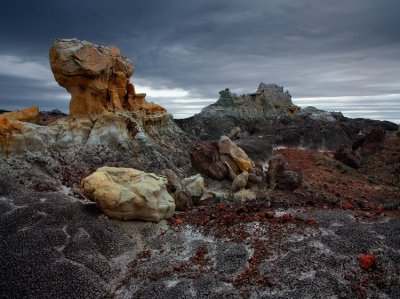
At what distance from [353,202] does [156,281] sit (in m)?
14.5

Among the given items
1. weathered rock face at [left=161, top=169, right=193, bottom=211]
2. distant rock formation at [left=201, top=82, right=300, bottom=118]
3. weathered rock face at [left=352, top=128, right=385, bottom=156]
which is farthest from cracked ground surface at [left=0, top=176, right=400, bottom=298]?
distant rock formation at [left=201, top=82, right=300, bottom=118]

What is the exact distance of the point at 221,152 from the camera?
29.2m

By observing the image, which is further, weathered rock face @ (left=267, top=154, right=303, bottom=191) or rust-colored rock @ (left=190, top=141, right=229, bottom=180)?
rust-colored rock @ (left=190, top=141, right=229, bottom=180)

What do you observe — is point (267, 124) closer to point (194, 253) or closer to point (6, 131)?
point (6, 131)

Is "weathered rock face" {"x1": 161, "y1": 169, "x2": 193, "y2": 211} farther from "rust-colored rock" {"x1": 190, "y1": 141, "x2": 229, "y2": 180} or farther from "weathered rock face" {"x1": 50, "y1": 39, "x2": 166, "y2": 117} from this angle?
"weathered rock face" {"x1": 50, "y1": 39, "x2": 166, "y2": 117}

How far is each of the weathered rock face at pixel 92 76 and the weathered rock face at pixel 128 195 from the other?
10.1 meters

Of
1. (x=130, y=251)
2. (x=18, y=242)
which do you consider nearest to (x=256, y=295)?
(x=130, y=251)

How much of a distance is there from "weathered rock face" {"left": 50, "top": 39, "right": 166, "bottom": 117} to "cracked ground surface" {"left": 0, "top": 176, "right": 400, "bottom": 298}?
10.0 m

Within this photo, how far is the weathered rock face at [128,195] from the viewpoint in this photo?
17.3m

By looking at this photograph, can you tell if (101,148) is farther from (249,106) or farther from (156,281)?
(249,106)

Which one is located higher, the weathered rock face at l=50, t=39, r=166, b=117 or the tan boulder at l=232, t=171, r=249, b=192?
the weathered rock face at l=50, t=39, r=166, b=117

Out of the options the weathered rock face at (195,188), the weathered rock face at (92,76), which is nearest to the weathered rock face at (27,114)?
the weathered rock face at (92,76)

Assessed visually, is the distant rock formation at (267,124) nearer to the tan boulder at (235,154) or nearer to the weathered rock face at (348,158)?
the tan boulder at (235,154)

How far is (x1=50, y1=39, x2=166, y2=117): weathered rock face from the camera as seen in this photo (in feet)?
83.8
